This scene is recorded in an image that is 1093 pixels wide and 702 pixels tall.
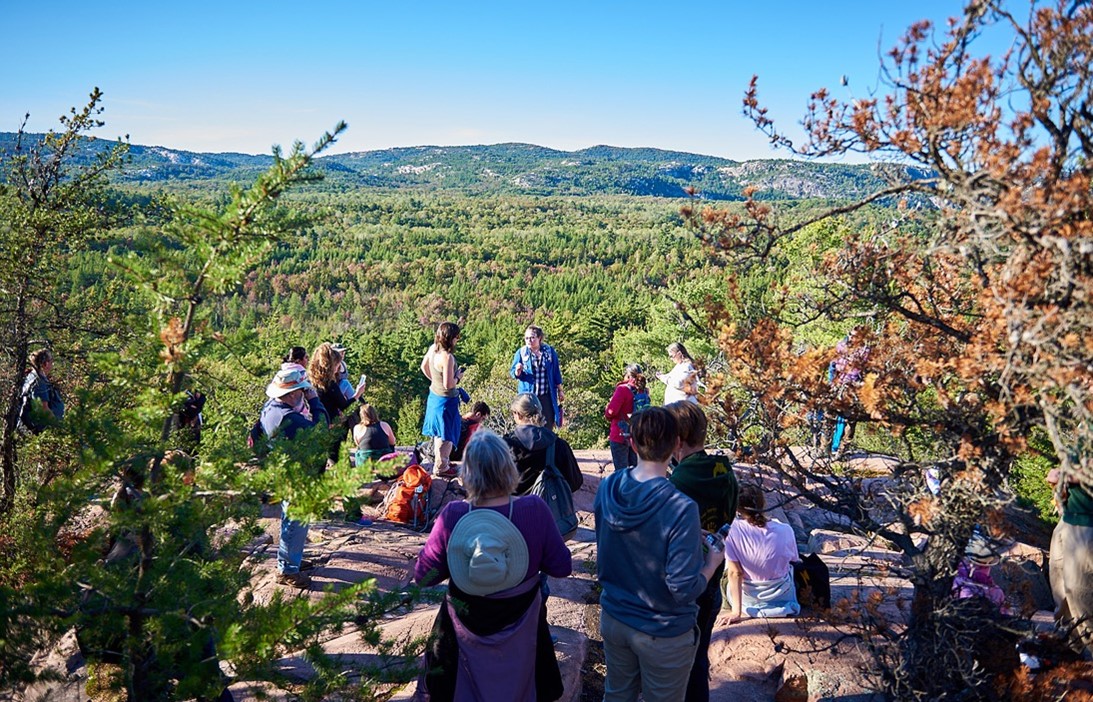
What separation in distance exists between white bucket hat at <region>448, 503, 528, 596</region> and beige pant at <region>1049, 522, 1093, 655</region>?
2.82m

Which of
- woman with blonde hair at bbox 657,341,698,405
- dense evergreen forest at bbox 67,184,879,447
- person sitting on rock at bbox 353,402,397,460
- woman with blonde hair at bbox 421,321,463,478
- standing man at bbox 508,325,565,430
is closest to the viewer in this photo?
dense evergreen forest at bbox 67,184,879,447

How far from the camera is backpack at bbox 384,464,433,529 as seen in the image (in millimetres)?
6430

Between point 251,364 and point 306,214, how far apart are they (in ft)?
2.28

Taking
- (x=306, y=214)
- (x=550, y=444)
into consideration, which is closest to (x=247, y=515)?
(x=306, y=214)

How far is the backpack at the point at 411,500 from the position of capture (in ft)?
21.1

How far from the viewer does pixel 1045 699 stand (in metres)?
3.13

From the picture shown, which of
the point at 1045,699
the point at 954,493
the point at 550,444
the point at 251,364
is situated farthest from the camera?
the point at 550,444

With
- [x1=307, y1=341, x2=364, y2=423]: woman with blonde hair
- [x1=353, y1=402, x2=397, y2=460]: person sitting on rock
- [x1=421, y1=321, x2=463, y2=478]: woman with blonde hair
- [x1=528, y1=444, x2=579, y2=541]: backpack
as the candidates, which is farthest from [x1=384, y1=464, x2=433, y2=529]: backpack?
[x1=528, y1=444, x2=579, y2=541]: backpack

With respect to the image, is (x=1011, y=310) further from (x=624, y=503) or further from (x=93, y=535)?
(x=93, y=535)

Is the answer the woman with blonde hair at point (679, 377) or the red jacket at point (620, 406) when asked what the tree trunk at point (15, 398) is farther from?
the woman with blonde hair at point (679, 377)

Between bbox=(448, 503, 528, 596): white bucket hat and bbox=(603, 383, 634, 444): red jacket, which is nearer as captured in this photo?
bbox=(448, 503, 528, 596): white bucket hat

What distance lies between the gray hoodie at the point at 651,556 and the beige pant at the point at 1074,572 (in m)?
2.15

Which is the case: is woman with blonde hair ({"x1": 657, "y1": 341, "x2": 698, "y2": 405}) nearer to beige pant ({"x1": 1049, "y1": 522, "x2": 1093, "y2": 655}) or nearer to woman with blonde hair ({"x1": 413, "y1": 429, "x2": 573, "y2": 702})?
beige pant ({"x1": 1049, "y1": 522, "x2": 1093, "y2": 655})

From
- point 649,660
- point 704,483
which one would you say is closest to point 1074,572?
point 704,483
